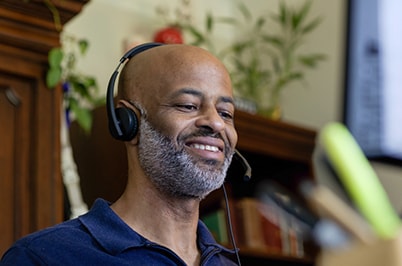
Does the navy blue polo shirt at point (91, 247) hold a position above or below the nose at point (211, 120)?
below

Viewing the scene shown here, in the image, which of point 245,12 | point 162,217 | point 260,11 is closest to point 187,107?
point 162,217

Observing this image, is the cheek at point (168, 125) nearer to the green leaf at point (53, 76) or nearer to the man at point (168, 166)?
the man at point (168, 166)

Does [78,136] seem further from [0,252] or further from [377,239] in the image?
[377,239]

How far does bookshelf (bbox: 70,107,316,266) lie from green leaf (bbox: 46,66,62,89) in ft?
1.52

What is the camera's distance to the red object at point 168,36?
2934 millimetres

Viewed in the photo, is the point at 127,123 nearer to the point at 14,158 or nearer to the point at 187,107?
the point at 187,107

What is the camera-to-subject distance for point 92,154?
260 centimetres

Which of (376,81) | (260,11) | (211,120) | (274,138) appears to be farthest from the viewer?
(260,11)

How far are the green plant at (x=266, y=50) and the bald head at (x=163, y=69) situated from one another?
1.67m

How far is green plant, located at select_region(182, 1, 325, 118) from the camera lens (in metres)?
3.23

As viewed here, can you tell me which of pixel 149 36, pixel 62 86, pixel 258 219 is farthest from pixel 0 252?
pixel 149 36

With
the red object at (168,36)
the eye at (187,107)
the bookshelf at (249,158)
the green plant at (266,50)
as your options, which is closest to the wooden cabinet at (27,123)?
the bookshelf at (249,158)

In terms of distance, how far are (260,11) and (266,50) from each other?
0.19 m

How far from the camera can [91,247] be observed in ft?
4.02
